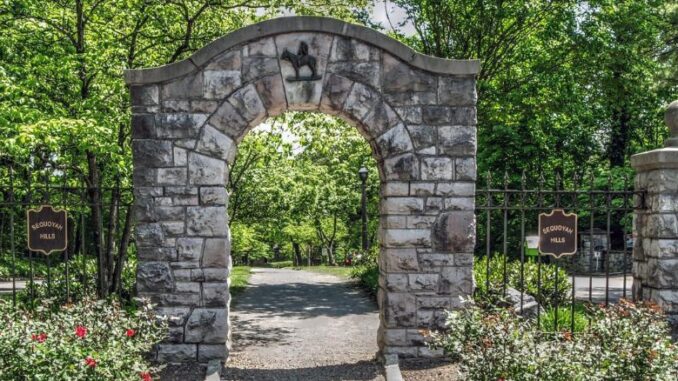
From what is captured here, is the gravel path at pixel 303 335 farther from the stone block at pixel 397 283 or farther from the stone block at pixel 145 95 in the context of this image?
the stone block at pixel 145 95

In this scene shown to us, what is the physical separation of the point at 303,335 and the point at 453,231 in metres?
3.57

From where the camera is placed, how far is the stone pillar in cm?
747

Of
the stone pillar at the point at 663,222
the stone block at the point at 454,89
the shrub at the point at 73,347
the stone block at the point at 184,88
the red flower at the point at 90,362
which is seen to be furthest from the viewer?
the stone pillar at the point at 663,222

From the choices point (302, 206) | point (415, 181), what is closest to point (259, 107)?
point (415, 181)

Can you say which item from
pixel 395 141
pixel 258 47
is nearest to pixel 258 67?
pixel 258 47

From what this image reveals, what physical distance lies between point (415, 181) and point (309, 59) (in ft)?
5.82

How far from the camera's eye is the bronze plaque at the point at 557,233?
7.25m

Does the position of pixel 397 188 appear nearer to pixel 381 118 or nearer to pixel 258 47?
pixel 381 118

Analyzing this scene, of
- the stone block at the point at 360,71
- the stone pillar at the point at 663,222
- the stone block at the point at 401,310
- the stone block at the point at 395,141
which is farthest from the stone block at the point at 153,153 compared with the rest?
the stone pillar at the point at 663,222

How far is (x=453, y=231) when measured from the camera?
7.08 meters

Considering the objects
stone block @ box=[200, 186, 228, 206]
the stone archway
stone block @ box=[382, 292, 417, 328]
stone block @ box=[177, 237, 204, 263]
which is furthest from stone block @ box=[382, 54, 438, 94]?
stone block @ box=[177, 237, 204, 263]

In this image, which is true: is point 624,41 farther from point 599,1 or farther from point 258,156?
point 258,156

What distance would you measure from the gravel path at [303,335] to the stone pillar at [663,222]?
3.52m

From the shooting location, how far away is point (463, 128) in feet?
23.1
